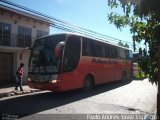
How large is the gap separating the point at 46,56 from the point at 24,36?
39.7 feet

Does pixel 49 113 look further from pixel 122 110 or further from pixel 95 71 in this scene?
pixel 95 71

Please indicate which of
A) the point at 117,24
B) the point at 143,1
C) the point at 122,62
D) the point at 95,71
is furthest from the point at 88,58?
the point at 143,1

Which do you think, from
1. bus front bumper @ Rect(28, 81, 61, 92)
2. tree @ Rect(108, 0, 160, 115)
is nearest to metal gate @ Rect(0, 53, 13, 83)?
bus front bumper @ Rect(28, 81, 61, 92)

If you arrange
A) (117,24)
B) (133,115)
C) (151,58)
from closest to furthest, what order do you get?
(151,58), (117,24), (133,115)

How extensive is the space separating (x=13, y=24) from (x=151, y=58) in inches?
770

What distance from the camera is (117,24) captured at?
419cm

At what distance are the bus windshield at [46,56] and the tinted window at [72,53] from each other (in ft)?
1.29

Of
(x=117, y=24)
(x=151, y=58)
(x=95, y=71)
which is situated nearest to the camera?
(x=151, y=58)

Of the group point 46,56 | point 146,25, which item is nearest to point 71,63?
point 46,56

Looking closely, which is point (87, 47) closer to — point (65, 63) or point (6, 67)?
point (65, 63)

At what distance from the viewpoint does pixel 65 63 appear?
11141 millimetres

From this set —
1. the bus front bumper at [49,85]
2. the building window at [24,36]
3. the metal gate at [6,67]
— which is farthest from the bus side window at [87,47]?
the building window at [24,36]

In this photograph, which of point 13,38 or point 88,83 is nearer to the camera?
point 88,83

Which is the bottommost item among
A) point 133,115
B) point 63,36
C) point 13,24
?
point 133,115
